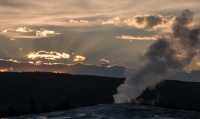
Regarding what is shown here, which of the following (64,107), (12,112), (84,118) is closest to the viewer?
(84,118)

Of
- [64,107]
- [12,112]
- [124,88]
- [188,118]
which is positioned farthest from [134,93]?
[188,118]

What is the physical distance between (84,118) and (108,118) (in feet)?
16.5

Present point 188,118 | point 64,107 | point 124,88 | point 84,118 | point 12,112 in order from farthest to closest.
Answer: point 124,88, point 64,107, point 12,112, point 188,118, point 84,118

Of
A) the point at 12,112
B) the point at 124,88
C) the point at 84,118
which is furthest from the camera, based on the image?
the point at 124,88

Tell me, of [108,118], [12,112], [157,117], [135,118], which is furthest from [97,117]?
[12,112]

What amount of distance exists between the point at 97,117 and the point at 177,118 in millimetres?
17656

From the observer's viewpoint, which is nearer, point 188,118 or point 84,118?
point 84,118

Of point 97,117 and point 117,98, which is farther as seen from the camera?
point 117,98

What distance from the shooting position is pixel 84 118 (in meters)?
81.4

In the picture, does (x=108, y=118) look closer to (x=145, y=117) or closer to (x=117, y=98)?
(x=145, y=117)

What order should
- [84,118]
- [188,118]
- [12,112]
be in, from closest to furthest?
[84,118] < [188,118] < [12,112]

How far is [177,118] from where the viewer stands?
280ft

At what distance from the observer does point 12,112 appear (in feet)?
494

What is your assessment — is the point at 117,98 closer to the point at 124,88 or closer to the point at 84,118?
the point at 124,88
